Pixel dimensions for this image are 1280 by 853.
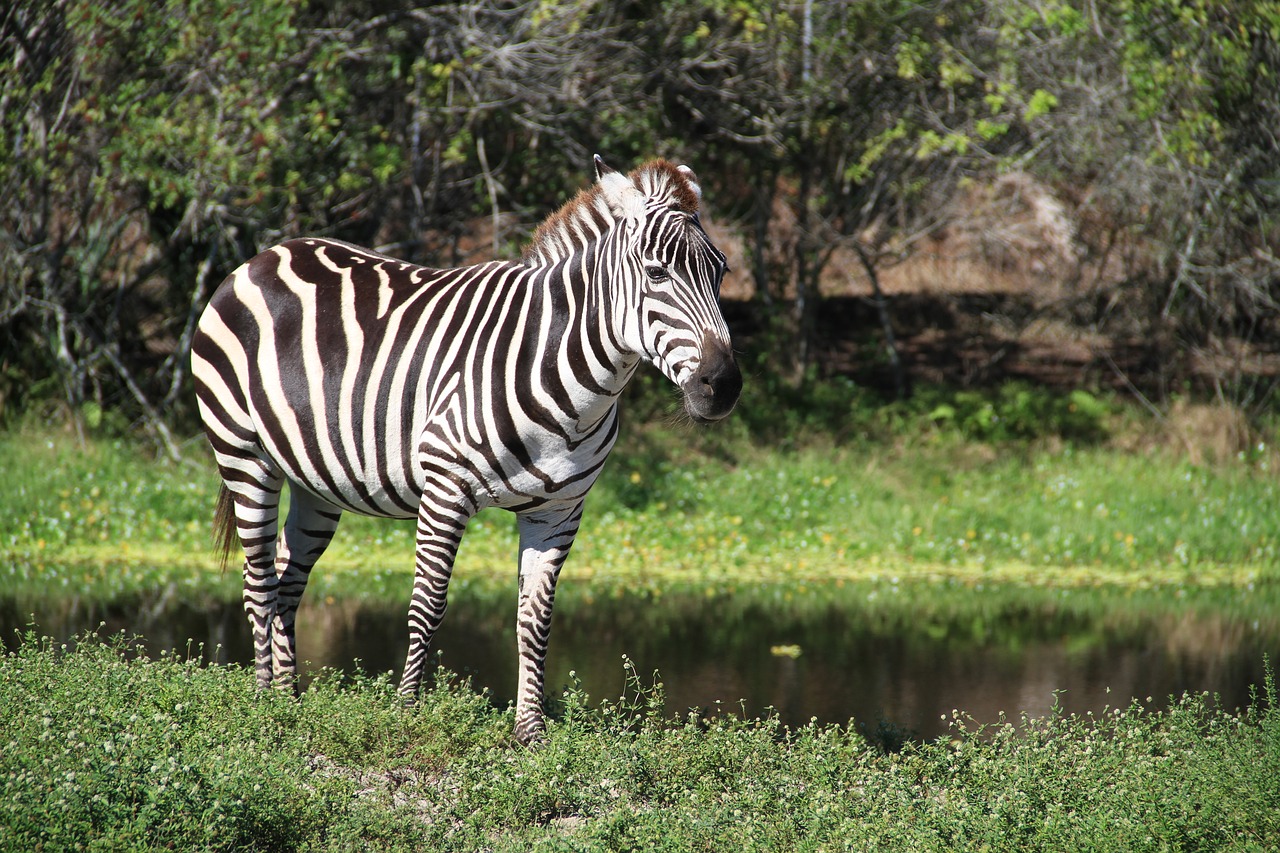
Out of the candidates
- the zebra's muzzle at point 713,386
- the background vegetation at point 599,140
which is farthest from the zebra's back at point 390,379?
the background vegetation at point 599,140

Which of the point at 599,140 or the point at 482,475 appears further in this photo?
the point at 599,140

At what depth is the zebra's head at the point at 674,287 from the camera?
4742mm

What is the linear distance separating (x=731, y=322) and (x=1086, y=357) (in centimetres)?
455

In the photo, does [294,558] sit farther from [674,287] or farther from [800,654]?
[800,654]

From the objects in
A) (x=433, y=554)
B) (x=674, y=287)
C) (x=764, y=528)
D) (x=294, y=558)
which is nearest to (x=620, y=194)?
(x=674, y=287)

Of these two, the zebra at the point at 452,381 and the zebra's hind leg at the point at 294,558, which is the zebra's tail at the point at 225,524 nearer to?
the zebra at the point at 452,381

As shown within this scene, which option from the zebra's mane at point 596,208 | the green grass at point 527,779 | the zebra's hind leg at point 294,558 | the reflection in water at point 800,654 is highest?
the zebra's mane at point 596,208

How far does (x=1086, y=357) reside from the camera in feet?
50.9

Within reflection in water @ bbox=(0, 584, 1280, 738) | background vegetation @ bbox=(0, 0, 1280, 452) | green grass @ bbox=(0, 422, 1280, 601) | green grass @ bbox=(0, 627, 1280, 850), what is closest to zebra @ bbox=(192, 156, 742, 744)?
green grass @ bbox=(0, 627, 1280, 850)

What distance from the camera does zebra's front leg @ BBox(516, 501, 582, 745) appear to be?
218 inches

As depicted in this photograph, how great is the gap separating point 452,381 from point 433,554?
77cm

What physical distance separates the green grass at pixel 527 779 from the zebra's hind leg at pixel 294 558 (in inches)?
11.6

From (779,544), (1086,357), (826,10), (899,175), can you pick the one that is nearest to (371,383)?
(779,544)

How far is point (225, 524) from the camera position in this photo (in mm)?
6555
